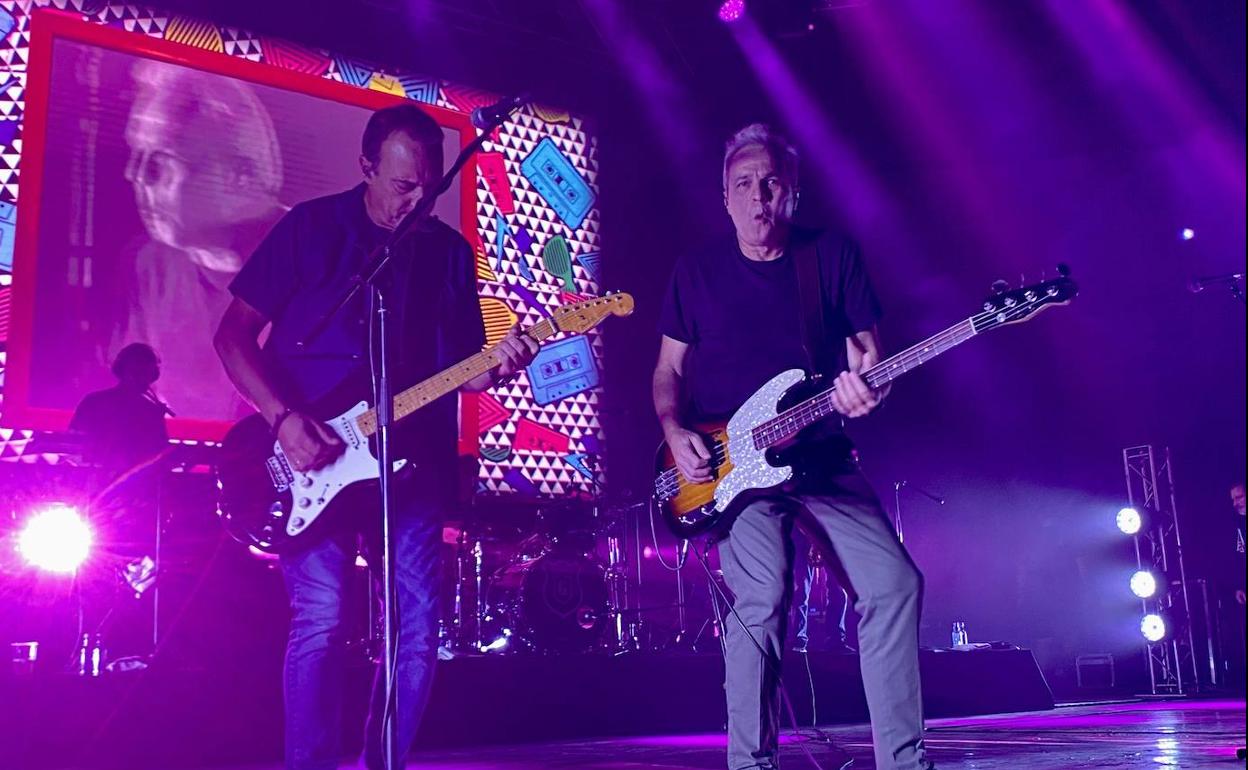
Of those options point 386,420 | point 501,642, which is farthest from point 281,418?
point 501,642

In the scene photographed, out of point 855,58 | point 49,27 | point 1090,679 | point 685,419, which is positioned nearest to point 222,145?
point 49,27

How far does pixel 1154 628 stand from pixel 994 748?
19.9ft

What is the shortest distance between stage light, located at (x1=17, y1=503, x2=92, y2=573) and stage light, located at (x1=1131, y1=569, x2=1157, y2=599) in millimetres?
8207

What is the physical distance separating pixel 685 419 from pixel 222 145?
19.6 ft

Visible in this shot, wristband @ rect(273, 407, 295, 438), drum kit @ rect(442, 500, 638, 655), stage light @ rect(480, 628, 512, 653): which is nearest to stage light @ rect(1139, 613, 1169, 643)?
drum kit @ rect(442, 500, 638, 655)

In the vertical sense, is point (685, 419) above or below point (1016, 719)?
above

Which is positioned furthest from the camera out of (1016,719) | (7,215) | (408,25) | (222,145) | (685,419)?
(408,25)

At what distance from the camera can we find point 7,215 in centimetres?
739

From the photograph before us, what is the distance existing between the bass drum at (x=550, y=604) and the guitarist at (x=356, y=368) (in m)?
4.46

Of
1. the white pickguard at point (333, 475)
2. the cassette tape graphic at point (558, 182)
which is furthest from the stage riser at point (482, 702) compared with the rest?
the cassette tape graphic at point (558, 182)

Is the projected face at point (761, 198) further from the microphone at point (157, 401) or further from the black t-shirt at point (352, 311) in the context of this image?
the microphone at point (157, 401)

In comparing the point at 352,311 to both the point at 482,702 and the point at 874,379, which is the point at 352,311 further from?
the point at 482,702

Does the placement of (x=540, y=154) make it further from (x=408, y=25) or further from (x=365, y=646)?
(x=365, y=646)

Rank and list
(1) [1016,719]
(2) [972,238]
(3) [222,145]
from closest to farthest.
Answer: (1) [1016,719] → (3) [222,145] → (2) [972,238]
